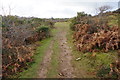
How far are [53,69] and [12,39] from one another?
450 centimetres

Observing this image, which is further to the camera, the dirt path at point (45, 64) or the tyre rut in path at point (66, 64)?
the dirt path at point (45, 64)

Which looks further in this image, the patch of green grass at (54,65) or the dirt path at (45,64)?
the dirt path at (45,64)

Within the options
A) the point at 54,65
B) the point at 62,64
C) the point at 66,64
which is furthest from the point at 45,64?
the point at 66,64

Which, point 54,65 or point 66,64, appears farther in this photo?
point 66,64

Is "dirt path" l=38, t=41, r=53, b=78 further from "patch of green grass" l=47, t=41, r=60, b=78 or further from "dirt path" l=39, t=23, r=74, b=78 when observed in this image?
"patch of green grass" l=47, t=41, r=60, b=78

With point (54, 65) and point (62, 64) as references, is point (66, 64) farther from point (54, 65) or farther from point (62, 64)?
point (54, 65)

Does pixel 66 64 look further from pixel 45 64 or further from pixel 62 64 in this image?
pixel 45 64

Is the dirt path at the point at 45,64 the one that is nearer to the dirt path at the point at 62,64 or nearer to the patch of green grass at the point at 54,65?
the dirt path at the point at 62,64

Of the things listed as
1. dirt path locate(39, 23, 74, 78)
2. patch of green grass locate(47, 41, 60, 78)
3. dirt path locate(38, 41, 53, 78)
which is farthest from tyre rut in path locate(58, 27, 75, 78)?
dirt path locate(38, 41, 53, 78)

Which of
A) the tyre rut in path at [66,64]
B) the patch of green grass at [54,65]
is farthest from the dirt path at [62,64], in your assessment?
the patch of green grass at [54,65]

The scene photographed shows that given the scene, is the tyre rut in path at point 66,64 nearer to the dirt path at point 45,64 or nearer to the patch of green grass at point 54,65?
the patch of green grass at point 54,65

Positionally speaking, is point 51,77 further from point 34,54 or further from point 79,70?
point 34,54

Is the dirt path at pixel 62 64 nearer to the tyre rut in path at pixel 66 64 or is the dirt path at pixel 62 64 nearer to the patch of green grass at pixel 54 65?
the tyre rut in path at pixel 66 64

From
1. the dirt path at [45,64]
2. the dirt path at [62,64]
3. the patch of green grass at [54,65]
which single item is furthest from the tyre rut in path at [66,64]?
the dirt path at [45,64]
